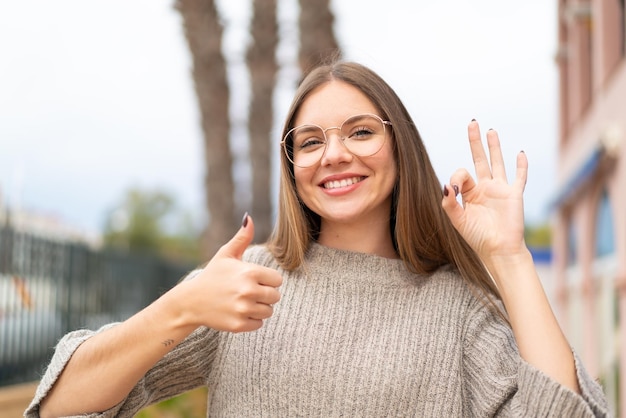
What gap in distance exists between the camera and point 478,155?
2.55 metres

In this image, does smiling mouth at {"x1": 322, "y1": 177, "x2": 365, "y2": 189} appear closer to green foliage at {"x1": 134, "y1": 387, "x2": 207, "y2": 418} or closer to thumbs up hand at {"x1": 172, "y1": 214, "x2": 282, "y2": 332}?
thumbs up hand at {"x1": 172, "y1": 214, "x2": 282, "y2": 332}

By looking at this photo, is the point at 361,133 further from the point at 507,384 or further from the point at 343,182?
the point at 507,384

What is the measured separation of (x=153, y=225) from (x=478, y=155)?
2436 inches

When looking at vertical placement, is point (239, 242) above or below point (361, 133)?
below

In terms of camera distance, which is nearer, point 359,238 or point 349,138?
point 349,138

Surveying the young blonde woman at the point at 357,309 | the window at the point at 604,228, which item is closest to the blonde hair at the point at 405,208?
the young blonde woman at the point at 357,309

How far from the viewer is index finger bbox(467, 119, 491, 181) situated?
254 centimetres

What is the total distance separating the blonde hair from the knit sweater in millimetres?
59

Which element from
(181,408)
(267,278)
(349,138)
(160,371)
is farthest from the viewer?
(181,408)

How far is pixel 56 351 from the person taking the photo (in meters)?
2.47

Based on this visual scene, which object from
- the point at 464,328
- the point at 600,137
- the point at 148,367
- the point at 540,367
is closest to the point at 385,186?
the point at 464,328

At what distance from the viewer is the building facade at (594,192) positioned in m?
9.70

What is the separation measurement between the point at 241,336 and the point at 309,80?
2.69 feet

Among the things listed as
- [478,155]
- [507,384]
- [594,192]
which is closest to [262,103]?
[594,192]
